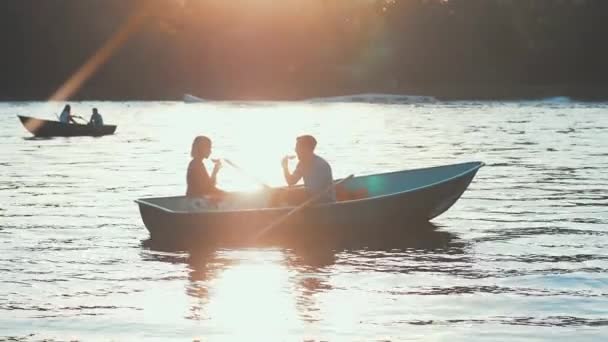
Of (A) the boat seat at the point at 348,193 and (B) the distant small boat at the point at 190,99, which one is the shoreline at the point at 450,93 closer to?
(B) the distant small boat at the point at 190,99

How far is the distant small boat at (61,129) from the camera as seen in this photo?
51281 millimetres

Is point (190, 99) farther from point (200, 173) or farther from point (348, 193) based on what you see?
point (200, 173)

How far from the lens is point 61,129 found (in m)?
52.6

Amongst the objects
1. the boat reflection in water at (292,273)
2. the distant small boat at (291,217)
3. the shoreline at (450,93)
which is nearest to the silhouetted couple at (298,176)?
the distant small boat at (291,217)

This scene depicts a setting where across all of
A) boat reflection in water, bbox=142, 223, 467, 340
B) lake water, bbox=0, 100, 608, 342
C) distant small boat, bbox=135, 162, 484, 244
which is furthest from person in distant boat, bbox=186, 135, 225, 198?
lake water, bbox=0, 100, 608, 342

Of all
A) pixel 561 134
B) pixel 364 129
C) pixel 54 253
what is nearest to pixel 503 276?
pixel 54 253

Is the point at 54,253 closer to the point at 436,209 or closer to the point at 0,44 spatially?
the point at 436,209

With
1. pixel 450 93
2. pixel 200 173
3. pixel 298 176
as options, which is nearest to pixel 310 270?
pixel 298 176

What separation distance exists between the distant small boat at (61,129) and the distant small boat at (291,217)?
3281 cm

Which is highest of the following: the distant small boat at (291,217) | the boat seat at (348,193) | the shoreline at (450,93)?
the shoreline at (450,93)

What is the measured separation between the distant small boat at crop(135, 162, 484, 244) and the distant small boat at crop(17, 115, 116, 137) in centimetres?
3281

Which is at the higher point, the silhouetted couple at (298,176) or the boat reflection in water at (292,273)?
the silhouetted couple at (298,176)

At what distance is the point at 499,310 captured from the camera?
13.4 m

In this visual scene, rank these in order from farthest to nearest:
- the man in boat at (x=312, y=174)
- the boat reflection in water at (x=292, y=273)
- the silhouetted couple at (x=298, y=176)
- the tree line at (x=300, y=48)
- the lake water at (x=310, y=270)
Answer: the tree line at (x=300, y=48) → the man in boat at (x=312, y=174) → the silhouetted couple at (x=298, y=176) → the boat reflection in water at (x=292, y=273) → the lake water at (x=310, y=270)
